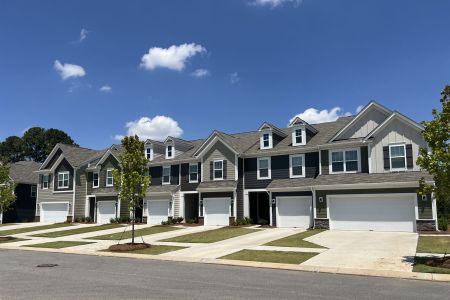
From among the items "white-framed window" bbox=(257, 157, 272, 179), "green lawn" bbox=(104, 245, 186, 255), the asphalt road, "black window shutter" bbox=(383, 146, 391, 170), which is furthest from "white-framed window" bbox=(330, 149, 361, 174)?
the asphalt road

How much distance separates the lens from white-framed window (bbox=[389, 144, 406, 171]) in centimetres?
2725

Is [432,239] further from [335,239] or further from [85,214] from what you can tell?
[85,214]

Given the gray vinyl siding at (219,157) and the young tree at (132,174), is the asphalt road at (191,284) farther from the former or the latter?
the gray vinyl siding at (219,157)

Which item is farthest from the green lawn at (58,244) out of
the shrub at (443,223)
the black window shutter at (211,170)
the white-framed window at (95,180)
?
the shrub at (443,223)

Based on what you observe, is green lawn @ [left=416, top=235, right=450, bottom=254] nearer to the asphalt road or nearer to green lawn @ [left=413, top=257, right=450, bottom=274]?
green lawn @ [left=413, top=257, right=450, bottom=274]

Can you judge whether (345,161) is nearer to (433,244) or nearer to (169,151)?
(433,244)

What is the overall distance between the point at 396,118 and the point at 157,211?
21.9 m

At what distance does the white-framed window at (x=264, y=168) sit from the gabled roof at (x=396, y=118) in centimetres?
816

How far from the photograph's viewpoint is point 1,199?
100 feet

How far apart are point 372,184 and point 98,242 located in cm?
1763

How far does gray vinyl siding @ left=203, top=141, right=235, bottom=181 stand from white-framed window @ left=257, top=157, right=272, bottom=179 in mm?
2247

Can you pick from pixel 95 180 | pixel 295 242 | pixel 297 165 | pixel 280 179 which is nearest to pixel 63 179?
pixel 95 180

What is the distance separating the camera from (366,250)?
18.8 m

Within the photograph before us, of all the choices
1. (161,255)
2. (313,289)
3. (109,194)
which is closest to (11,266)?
(161,255)
